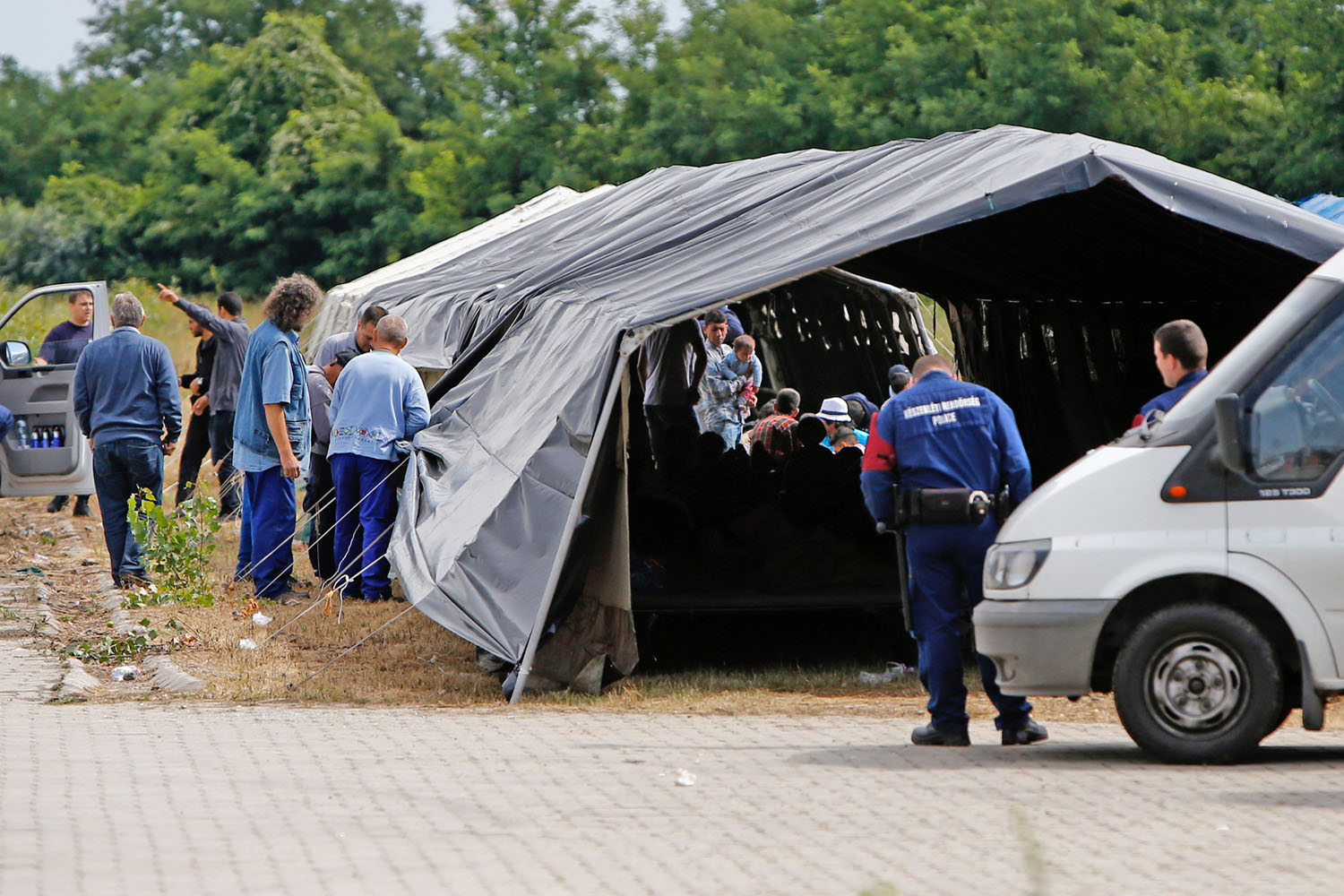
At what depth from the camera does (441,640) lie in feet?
35.6

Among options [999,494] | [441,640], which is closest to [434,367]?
[441,640]

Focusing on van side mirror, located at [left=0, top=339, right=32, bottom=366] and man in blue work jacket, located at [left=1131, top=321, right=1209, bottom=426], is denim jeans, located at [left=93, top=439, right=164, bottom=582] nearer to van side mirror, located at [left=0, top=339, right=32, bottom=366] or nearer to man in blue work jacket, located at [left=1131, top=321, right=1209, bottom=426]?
van side mirror, located at [left=0, top=339, right=32, bottom=366]

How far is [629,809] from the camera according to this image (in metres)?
6.14

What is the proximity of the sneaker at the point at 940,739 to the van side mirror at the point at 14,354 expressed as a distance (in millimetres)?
9319

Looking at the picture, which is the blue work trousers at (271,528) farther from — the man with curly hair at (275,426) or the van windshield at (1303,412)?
the van windshield at (1303,412)

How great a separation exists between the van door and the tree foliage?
27.5 meters

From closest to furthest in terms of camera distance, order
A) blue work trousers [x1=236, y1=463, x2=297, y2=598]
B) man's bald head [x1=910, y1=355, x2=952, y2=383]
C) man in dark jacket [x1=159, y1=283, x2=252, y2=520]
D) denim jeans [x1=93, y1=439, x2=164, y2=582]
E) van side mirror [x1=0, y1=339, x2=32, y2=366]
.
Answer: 1. man's bald head [x1=910, y1=355, x2=952, y2=383]
2. blue work trousers [x1=236, y1=463, x2=297, y2=598]
3. denim jeans [x1=93, y1=439, x2=164, y2=582]
4. van side mirror [x1=0, y1=339, x2=32, y2=366]
5. man in dark jacket [x1=159, y1=283, x2=252, y2=520]

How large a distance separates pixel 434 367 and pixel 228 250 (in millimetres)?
37837

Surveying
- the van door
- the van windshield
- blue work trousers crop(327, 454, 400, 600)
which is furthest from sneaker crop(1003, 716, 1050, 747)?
blue work trousers crop(327, 454, 400, 600)

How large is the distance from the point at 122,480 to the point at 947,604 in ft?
22.4

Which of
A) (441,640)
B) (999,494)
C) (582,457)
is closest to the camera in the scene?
(999,494)

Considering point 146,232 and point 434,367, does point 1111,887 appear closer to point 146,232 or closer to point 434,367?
point 434,367

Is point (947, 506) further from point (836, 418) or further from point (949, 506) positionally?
point (836, 418)

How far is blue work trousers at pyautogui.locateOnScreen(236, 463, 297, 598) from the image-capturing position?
37.7ft
